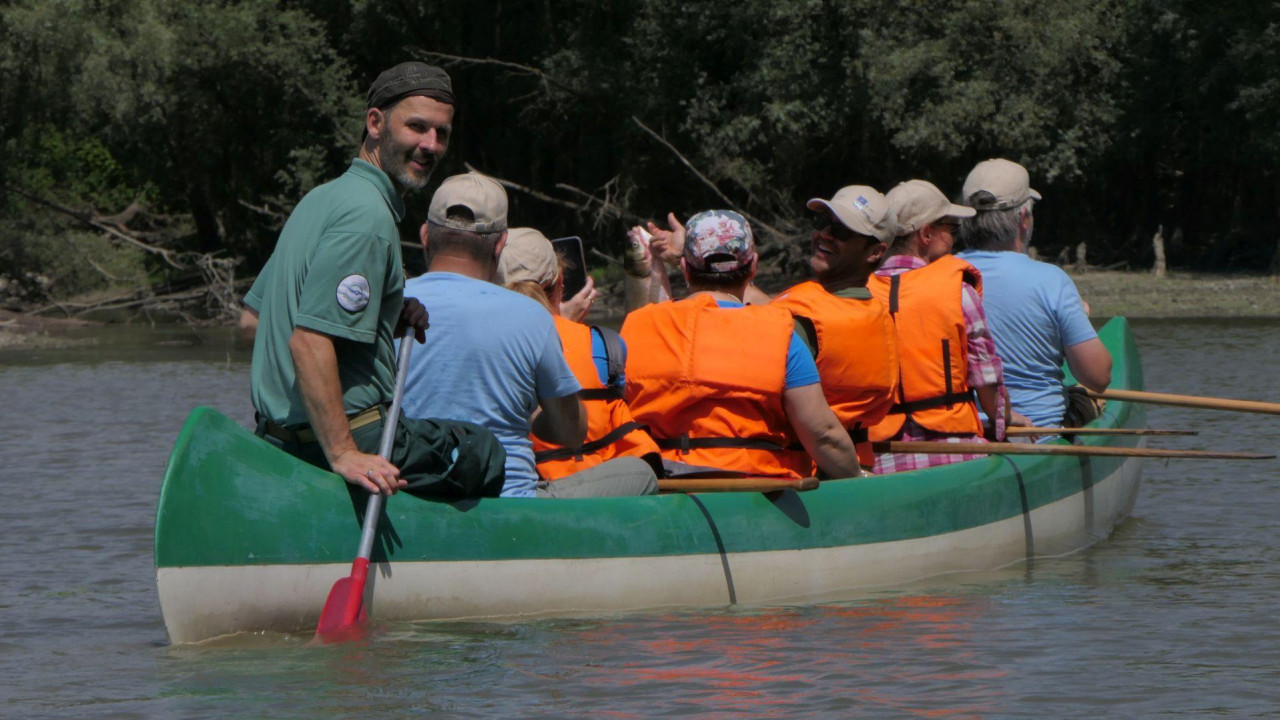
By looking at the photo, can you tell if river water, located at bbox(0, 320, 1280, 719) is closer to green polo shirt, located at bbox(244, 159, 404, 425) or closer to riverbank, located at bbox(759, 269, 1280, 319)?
green polo shirt, located at bbox(244, 159, 404, 425)

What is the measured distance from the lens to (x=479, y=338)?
486 cm

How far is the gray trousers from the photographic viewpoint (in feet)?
17.5

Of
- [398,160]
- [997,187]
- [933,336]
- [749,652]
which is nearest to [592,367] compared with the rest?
[749,652]

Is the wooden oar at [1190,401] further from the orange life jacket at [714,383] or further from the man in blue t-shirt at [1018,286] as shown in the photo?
the orange life jacket at [714,383]

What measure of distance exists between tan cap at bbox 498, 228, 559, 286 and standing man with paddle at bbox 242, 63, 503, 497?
0.72 metres

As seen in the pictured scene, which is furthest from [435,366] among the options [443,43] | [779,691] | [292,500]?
[443,43]

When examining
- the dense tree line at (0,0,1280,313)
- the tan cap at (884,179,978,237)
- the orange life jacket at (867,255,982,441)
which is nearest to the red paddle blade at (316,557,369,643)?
the orange life jacket at (867,255,982,441)

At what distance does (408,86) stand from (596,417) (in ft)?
4.34

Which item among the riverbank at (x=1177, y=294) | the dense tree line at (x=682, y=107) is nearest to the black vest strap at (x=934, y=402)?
the riverbank at (x=1177, y=294)

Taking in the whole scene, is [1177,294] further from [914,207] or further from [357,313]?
[357,313]

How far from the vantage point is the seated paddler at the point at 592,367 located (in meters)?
5.36

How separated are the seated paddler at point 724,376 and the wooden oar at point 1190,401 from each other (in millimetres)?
2113

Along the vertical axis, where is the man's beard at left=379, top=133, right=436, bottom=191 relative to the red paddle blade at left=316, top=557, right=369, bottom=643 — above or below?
above

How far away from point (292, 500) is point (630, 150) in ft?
79.8
